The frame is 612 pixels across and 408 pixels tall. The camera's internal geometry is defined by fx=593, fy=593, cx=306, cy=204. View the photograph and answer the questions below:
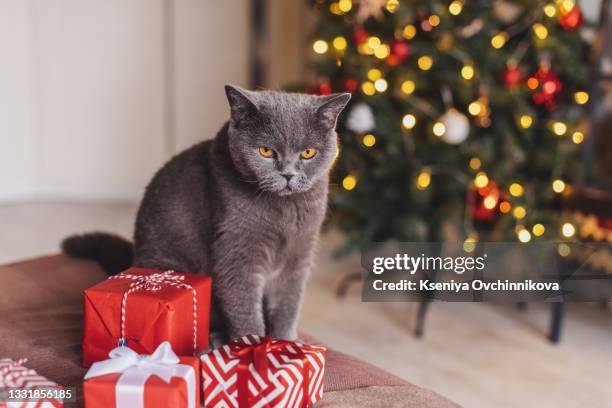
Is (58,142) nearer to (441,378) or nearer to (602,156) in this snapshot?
(441,378)

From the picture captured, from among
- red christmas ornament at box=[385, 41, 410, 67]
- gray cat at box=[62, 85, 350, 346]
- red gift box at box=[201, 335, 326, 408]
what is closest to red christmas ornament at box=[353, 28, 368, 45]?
red christmas ornament at box=[385, 41, 410, 67]

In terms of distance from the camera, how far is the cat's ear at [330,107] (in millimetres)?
1145

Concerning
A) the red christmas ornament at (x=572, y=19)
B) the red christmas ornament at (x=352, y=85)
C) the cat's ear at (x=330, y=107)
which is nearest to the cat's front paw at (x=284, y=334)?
the cat's ear at (x=330, y=107)

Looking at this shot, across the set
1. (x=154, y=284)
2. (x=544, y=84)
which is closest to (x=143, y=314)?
(x=154, y=284)

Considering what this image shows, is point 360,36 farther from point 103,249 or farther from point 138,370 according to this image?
point 138,370

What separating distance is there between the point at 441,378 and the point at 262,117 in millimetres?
1245

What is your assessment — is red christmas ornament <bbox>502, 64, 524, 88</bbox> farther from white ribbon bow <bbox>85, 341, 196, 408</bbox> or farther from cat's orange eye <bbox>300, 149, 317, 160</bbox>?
white ribbon bow <bbox>85, 341, 196, 408</bbox>

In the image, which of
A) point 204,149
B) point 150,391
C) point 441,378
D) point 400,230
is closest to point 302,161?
point 204,149

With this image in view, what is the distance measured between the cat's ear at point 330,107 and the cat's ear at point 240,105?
0.42 feet

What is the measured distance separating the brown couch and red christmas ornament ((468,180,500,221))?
1.23m

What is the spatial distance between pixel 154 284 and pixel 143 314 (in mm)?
73

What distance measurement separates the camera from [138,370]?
96 cm

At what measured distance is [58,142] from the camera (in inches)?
145

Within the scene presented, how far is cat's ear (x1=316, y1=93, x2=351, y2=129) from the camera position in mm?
1145
